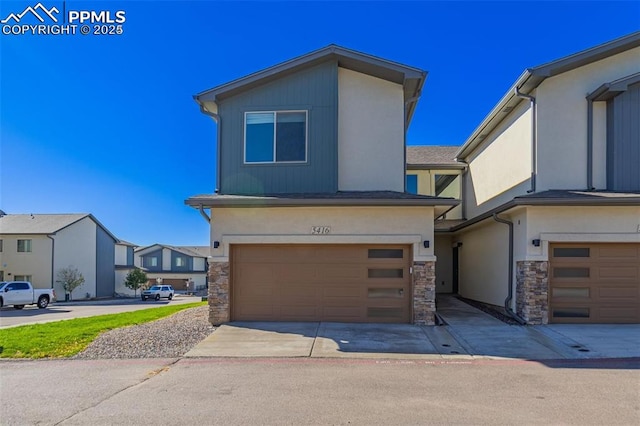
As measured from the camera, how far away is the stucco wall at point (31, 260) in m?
32.7

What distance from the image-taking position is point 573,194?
10664 mm

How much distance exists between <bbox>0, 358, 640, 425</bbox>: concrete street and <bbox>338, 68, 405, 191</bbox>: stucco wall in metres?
5.60

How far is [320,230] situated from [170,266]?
1993 inches

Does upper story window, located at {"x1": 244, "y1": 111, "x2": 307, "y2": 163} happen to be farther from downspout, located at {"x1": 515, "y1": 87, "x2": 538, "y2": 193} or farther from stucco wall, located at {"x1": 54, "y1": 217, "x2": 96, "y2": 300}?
stucco wall, located at {"x1": 54, "y1": 217, "x2": 96, "y2": 300}

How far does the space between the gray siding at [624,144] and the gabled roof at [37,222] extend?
36.2m

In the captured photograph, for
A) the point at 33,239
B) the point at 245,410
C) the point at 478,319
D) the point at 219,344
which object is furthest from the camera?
the point at 33,239

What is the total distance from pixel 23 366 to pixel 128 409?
374 cm

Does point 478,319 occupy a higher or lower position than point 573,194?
lower

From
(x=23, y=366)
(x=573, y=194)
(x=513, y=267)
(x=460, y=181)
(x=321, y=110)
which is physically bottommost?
(x=23, y=366)

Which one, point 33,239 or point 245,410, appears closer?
point 245,410

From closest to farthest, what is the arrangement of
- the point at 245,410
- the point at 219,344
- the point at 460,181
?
1. the point at 245,410
2. the point at 219,344
3. the point at 460,181

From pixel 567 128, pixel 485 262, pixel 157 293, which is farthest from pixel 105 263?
pixel 567 128

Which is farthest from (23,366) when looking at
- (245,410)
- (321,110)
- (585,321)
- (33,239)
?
(33,239)

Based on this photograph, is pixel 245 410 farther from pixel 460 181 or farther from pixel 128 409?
pixel 460 181
